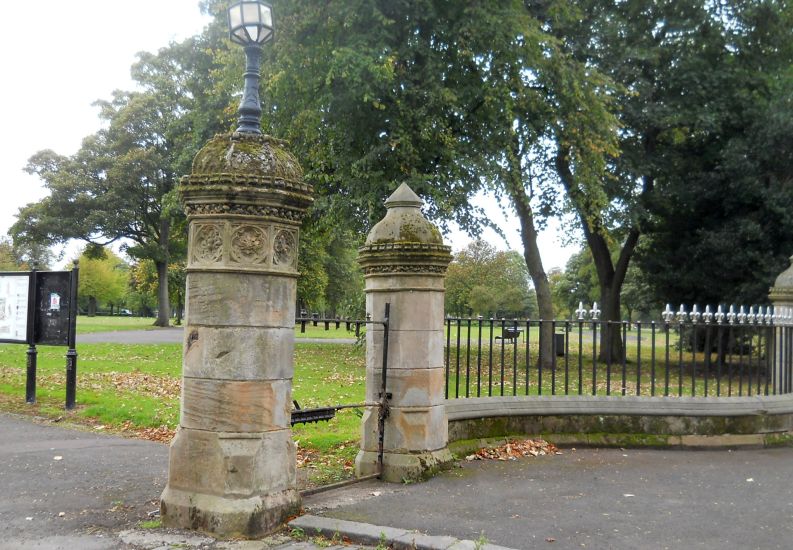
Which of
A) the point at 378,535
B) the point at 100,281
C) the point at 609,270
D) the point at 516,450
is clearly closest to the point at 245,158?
the point at 378,535

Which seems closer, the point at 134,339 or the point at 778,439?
the point at 778,439

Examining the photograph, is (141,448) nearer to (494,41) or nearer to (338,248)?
(494,41)

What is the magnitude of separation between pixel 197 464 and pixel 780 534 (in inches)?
163

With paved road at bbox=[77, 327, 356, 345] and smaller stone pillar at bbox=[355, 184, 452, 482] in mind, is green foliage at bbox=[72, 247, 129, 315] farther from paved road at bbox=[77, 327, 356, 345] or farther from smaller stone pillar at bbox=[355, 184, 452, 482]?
smaller stone pillar at bbox=[355, 184, 452, 482]

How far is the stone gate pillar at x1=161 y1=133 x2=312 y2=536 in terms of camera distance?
4887mm

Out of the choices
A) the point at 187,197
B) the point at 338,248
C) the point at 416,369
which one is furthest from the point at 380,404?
the point at 338,248

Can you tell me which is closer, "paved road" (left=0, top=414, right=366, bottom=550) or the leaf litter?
"paved road" (left=0, top=414, right=366, bottom=550)

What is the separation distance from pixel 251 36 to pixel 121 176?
35944 millimetres

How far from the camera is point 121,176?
3819 cm

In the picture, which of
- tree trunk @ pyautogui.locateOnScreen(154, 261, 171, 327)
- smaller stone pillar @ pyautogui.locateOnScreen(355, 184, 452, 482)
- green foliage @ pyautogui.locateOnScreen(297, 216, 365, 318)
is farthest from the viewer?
tree trunk @ pyautogui.locateOnScreen(154, 261, 171, 327)

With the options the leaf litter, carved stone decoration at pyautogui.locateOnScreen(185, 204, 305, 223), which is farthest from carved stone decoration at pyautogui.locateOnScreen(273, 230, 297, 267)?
the leaf litter

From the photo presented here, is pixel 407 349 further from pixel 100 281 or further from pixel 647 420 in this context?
pixel 100 281

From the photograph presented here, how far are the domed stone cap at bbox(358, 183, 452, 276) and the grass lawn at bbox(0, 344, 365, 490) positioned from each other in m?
2.05

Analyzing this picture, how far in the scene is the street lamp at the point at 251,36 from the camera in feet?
16.8
